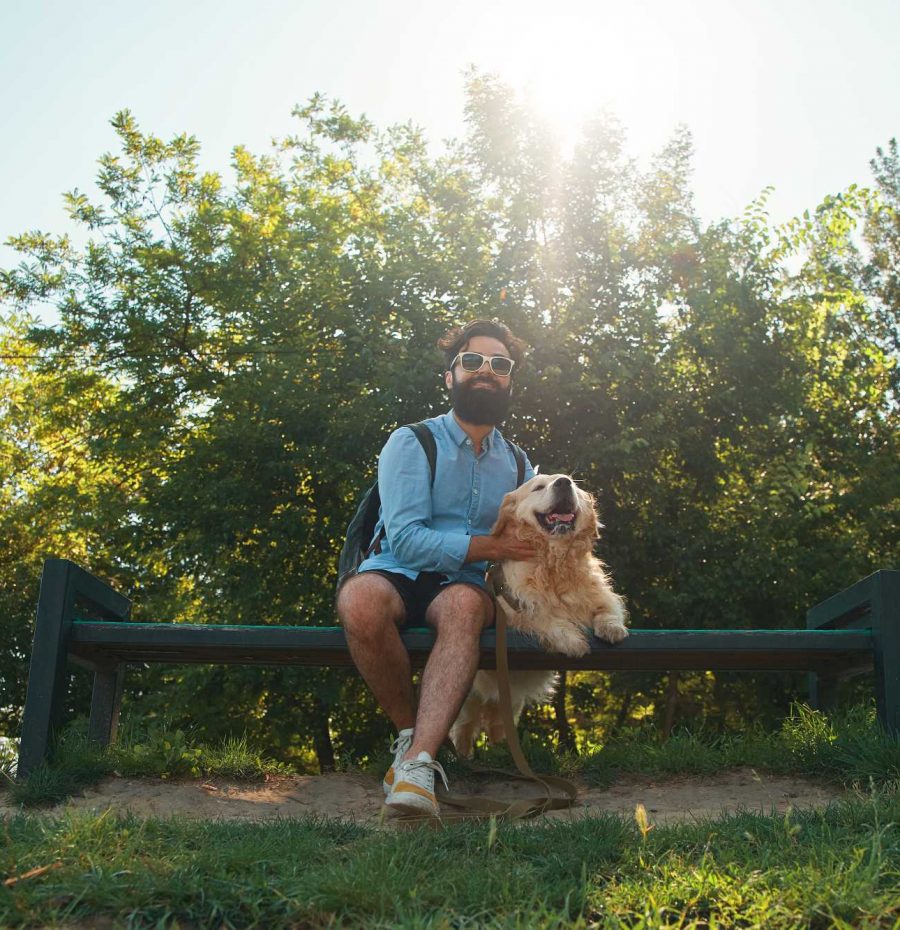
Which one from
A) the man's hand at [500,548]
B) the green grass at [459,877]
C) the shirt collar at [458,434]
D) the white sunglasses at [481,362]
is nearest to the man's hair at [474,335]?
the white sunglasses at [481,362]

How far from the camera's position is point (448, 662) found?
12.6 feet

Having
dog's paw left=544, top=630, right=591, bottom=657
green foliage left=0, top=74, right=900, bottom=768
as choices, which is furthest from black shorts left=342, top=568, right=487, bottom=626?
green foliage left=0, top=74, right=900, bottom=768

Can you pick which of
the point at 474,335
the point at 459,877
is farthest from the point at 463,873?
the point at 474,335

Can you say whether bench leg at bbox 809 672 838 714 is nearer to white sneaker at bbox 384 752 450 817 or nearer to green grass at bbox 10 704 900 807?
green grass at bbox 10 704 900 807

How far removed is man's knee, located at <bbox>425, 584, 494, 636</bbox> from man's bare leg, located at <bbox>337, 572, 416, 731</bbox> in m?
0.17

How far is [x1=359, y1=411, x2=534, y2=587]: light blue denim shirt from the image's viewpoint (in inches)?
165

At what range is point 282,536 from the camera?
9695 mm

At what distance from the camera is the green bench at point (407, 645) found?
13.9 ft

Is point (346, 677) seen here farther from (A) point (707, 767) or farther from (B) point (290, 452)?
(A) point (707, 767)

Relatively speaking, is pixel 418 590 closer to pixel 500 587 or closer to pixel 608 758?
pixel 500 587

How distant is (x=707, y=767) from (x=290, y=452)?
18.8ft

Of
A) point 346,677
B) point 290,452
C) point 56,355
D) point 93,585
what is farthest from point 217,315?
point 93,585

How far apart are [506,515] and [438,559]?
0.49 meters

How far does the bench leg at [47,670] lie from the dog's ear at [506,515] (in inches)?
74.8
